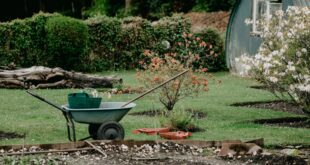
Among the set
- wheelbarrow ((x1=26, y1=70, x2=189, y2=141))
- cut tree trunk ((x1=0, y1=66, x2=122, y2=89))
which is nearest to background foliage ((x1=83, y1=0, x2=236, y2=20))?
cut tree trunk ((x1=0, y1=66, x2=122, y2=89))

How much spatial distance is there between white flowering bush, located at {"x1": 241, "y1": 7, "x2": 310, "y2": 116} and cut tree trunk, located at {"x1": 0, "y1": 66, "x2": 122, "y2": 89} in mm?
8223

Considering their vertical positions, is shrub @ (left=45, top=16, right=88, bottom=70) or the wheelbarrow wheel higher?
shrub @ (left=45, top=16, right=88, bottom=70)

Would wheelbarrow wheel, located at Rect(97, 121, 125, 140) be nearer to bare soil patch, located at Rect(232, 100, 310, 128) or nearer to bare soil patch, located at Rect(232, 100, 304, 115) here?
bare soil patch, located at Rect(232, 100, 310, 128)

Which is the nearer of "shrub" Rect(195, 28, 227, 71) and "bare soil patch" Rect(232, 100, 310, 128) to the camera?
"bare soil patch" Rect(232, 100, 310, 128)

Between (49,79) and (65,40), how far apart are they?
14.8 feet

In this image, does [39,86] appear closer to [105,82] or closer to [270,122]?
[105,82]

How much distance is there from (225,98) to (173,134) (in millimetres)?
6536

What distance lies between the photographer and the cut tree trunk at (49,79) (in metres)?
19.7

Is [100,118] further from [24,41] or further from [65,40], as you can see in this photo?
[24,41]

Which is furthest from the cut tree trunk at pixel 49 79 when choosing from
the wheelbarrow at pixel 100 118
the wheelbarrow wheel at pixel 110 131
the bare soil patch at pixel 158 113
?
the wheelbarrow wheel at pixel 110 131

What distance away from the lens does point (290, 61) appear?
11859 millimetres

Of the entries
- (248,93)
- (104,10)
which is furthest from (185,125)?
(104,10)

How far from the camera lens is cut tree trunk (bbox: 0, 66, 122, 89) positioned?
19703 mm

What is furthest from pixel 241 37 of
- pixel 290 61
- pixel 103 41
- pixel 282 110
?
pixel 290 61
